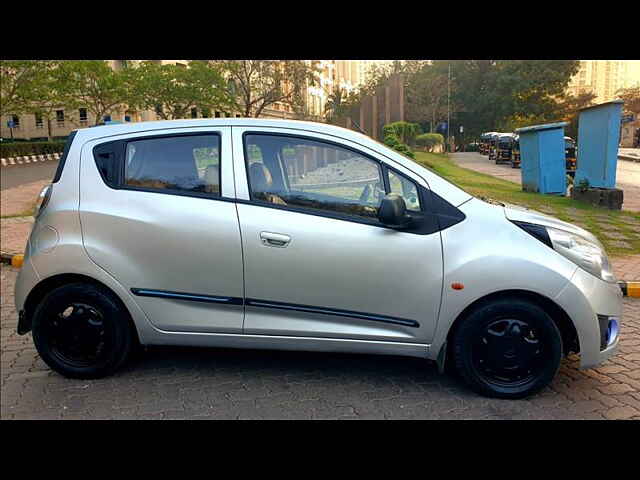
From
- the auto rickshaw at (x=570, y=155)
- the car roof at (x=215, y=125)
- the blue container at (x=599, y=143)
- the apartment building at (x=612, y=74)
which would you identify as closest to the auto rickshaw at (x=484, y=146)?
the auto rickshaw at (x=570, y=155)

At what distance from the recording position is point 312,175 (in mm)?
3439

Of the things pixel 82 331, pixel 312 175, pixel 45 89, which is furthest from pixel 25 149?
pixel 312 175

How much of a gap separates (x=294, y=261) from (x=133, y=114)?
144 ft

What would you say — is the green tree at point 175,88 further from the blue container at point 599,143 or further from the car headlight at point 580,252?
the car headlight at point 580,252

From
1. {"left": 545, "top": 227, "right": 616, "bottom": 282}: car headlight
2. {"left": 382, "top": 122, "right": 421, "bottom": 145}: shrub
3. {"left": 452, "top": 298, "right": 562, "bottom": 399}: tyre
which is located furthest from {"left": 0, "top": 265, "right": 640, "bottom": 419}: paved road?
{"left": 382, "top": 122, "right": 421, "bottom": 145}: shrub

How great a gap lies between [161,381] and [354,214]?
5.70 feet

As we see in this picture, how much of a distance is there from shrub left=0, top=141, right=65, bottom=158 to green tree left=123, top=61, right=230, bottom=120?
6099 mm

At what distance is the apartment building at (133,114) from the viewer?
24675 millimetres

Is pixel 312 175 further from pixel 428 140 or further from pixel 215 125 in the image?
pixel 428 140

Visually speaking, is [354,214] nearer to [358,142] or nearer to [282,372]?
[358,142]

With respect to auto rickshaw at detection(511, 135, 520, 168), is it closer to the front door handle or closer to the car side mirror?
the car side mirror

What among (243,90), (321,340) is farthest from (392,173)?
(243,90)

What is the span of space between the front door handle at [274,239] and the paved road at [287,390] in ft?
3.21

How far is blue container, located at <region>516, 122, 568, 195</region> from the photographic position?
43.3ft
